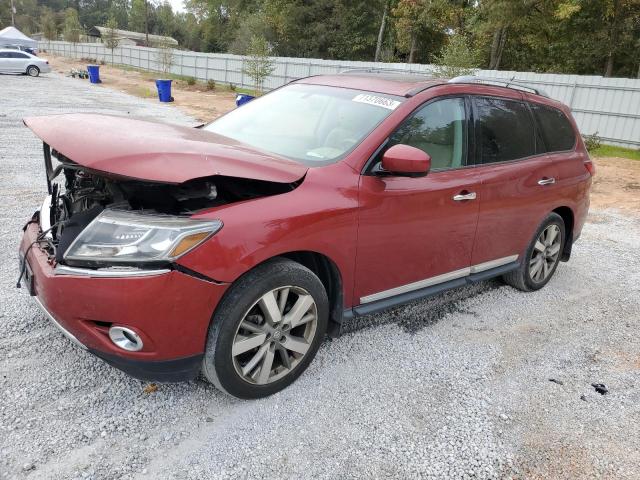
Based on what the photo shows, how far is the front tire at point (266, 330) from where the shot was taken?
256cm

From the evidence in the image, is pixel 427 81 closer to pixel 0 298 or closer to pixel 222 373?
pixel 222 373

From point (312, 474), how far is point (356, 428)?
0.41 m

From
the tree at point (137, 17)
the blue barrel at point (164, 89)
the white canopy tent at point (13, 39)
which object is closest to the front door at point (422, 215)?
the blue barrel at point (164, 89)

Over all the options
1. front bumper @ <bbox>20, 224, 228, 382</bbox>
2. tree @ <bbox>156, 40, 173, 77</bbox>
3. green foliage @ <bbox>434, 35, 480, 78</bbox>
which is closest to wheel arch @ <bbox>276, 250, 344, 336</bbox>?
front bumper @ <bbox>20, 224, 228, 382</bbox>

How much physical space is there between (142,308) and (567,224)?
4252 mm

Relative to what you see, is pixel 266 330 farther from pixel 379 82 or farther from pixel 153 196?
pixel 379 82

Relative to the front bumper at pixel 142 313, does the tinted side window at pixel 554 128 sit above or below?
above

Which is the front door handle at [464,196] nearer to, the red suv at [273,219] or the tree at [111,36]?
the red suv at [273,219]

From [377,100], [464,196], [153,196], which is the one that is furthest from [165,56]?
[153,196]

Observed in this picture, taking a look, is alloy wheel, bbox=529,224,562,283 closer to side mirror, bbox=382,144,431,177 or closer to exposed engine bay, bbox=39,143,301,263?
side mirror, bbox=382,144,431,177

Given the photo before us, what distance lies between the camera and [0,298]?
379cm

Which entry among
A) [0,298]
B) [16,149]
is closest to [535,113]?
[0,298]

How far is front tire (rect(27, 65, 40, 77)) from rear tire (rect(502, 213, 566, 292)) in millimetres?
36594

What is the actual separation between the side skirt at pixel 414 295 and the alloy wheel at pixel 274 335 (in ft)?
1.12
